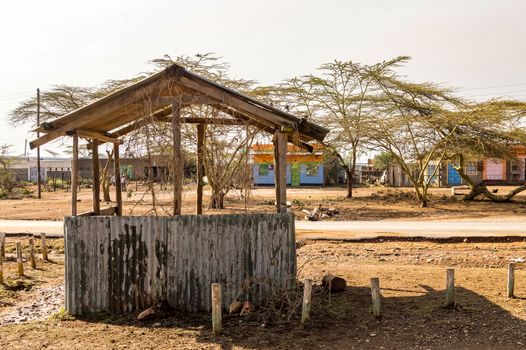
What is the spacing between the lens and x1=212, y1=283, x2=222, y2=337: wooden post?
23.1 feet

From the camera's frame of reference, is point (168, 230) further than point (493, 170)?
No

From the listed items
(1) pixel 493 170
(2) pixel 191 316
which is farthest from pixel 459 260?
(1) pixel 493 170

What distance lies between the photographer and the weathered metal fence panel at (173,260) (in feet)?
27.0

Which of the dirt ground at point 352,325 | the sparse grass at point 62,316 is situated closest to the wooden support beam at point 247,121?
the dirt ground at point 352,325

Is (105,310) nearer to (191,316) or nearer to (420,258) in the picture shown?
(191,316)

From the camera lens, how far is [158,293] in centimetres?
826

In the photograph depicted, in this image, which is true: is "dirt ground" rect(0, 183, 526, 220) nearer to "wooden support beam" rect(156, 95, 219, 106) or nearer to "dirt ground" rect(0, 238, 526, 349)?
"wooden support beam" rect(156, 95, 219, 106)

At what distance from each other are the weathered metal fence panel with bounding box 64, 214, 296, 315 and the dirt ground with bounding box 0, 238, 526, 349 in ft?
1.09

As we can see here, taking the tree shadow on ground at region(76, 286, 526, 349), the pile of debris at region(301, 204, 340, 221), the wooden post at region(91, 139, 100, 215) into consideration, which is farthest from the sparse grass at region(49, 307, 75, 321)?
the pile of debris at region(301, 204, 340, 221)

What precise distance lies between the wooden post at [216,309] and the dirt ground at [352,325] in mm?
119

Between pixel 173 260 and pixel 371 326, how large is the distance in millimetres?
2993

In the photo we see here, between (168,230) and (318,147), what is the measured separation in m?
23.2

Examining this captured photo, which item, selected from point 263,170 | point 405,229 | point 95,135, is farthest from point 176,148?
point 263,170

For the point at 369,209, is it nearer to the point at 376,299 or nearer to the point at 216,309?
the point at 376,299
